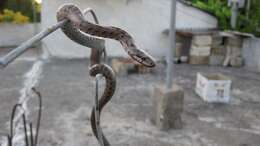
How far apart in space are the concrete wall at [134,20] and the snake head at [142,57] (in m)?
7.37

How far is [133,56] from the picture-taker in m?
1.16

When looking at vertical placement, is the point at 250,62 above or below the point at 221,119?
above

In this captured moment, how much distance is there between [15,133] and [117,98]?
1.90 meters

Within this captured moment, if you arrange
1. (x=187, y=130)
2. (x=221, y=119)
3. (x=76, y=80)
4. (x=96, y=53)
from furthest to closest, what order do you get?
(x=76, y=80), (x=221, y=119), (x=187, y=130), (x=96, y=53)

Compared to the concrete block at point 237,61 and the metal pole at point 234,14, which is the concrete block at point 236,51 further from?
the metal pole at point 234,14

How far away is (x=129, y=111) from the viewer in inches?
196

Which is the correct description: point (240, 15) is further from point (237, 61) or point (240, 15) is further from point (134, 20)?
point (134, 20)

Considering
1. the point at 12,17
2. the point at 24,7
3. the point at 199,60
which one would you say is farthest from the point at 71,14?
the point at 24,7

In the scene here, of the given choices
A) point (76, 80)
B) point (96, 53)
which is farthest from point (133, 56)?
point (76, 80)

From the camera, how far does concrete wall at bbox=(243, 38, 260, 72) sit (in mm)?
7797

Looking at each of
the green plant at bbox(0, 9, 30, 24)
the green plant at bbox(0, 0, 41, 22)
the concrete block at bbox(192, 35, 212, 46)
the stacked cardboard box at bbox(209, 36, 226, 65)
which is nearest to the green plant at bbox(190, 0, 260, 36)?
the stacked cardboard box at bbox(209, 36, 226, 65)

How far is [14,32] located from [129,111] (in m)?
6.26

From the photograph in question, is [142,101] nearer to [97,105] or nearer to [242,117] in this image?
[242,117]

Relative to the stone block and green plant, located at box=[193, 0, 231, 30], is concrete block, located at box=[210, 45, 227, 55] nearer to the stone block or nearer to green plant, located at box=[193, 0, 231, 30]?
green plant, located at box=[193, 0, 231, 30]
